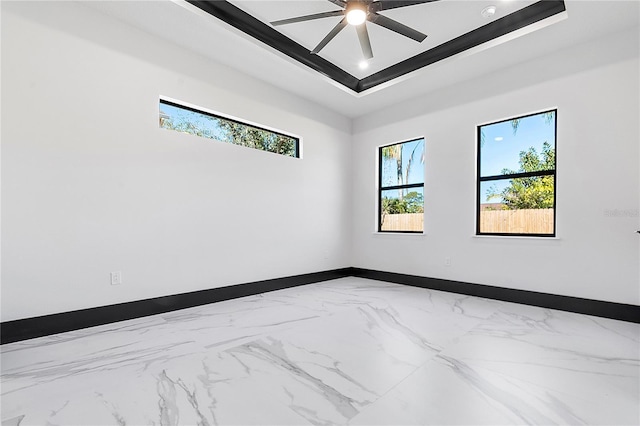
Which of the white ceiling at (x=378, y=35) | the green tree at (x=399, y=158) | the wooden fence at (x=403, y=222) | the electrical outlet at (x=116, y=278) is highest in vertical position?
the white ceiling at (x=378, y=35)

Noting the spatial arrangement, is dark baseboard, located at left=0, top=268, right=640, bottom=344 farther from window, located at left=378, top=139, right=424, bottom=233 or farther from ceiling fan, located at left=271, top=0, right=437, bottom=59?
ceiling fan, located at left=271, top=0, right=437, bottom=59

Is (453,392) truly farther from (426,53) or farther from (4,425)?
(426,53)

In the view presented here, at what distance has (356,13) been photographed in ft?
9.01

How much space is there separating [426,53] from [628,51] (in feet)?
6.66

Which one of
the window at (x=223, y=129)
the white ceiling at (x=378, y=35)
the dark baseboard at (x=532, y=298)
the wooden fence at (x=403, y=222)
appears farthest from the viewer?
the wooden fence at (x=403, y=222)

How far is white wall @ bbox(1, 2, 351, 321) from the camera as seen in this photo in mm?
2645

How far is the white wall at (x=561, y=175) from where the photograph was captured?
10.6 feet

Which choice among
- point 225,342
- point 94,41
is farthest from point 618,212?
point 94,41

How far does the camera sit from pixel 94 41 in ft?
9.90

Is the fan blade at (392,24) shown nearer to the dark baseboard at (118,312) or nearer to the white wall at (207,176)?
the white wall at (207,176)

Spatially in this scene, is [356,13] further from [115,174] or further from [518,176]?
[518,176]

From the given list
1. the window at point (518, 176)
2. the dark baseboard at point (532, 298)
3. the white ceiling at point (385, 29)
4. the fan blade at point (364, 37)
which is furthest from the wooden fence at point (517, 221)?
the fan blade at point (364, 37)

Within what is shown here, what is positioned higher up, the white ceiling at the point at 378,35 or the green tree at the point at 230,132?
the white ceiling at the point at 378,35

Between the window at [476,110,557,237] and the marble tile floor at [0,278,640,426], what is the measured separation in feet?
3.90
